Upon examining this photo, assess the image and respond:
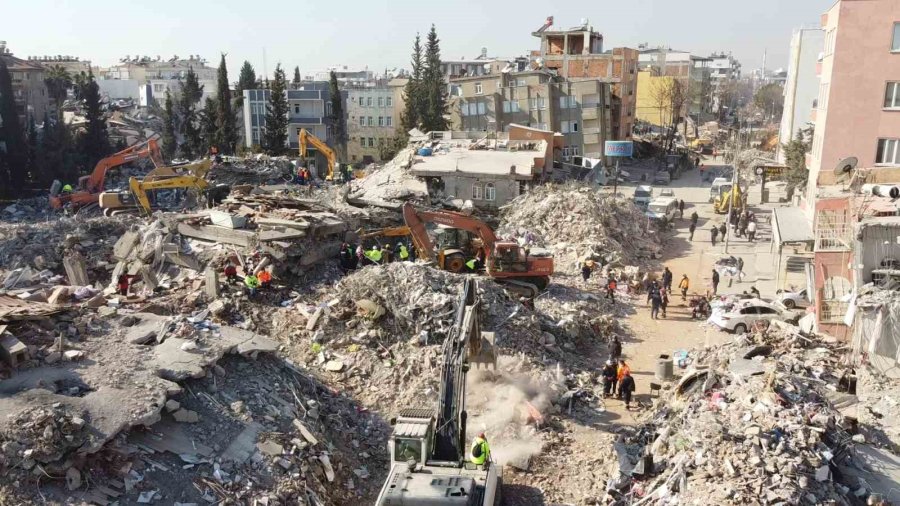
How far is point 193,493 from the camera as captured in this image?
32.0 feet

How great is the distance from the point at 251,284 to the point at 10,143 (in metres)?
30.4

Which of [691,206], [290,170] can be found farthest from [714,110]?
[290,170]

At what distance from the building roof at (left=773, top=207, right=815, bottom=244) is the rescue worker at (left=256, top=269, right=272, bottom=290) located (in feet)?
44.3

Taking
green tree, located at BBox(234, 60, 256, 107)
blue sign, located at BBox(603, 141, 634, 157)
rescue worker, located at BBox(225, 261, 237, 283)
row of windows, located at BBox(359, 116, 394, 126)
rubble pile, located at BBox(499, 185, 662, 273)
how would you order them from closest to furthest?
1. rescue worker, located at BBox(225, 261, 237, 283)
2. rubble pile, located at BBox(499, 185, 662, 273)
3. blue sign, located at BBox(603, 141, 634, 157)
4. row of windows, located at BBox(359, 116, 394, 126)
5. green tree, located at BBox(234, 60, 256, 107)

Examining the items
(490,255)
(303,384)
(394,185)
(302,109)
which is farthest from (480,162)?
(302,109)

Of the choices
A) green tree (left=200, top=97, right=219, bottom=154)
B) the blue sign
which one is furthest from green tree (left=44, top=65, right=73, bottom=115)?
the blue sign

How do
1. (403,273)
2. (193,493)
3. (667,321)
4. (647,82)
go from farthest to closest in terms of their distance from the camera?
(647,82)
(667,321)
(403,273)
(193,493)

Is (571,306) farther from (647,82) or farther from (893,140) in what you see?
(647,82)

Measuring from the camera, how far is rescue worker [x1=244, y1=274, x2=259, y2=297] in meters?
17.0

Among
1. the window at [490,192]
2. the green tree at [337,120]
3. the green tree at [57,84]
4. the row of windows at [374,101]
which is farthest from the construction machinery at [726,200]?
the green tree at [57,84]

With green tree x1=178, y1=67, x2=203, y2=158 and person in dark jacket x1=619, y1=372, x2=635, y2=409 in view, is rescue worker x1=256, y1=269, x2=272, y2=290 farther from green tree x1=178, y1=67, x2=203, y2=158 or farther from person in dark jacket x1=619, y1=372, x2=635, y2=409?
Result: green tree x1=178, y1=67, x2=203, y2=158

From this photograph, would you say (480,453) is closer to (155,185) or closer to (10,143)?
(155,185)

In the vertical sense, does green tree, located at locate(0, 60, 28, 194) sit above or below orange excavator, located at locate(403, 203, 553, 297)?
above

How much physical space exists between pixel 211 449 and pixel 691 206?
30418mm
